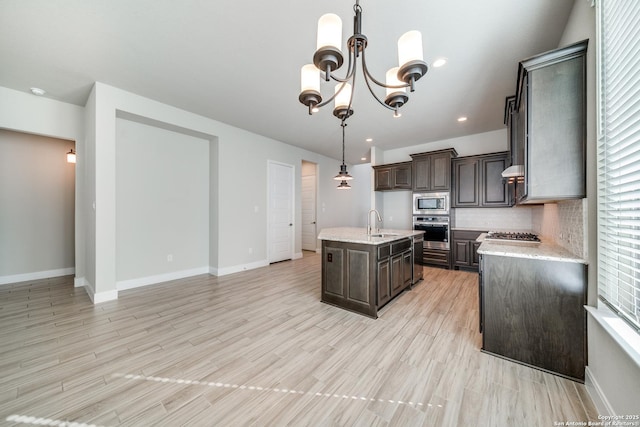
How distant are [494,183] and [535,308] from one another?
3.46m

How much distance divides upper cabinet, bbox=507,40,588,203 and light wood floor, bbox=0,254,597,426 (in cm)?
146

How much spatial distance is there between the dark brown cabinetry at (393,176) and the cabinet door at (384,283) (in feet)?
10.0

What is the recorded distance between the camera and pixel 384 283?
2.96m

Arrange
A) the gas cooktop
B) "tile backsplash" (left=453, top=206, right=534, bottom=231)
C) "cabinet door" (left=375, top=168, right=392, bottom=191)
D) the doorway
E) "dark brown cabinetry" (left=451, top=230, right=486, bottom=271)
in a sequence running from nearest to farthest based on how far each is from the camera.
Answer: the gas cooktop
"tile backsplash" (left=453, top=206, right=534, bottom=231)
"dark brown cabinetry" (left=451, top=230, right=486, bottom=271)
"cabinet door" (left=375, top=168, right=392, bottom=191)
the doorway

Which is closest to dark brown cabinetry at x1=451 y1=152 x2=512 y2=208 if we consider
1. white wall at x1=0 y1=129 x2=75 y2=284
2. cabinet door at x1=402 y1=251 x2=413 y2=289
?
cabinet door at x1=402 y1=251 x2=413 y2=289

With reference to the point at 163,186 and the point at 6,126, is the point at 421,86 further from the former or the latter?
the point at 6,126

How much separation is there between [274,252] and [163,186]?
265 cm

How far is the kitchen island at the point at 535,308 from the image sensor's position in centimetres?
173

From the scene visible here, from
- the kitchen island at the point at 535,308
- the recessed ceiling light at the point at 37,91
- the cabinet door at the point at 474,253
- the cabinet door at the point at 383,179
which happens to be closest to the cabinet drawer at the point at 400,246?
the kitchen island at the point at 535,308

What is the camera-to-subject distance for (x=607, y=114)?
140 cm

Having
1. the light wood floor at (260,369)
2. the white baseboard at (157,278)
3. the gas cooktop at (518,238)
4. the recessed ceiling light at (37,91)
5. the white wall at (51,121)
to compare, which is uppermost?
the recessed ceiling light at (37,91)

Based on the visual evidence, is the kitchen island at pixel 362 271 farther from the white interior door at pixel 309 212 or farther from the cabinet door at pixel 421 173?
the white interior door at pixel 309 212

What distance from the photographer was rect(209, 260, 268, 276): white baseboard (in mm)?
4527

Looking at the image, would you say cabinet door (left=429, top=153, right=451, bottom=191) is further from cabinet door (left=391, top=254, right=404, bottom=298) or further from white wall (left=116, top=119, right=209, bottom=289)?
white wall (left=116, top=119, right=209, bottom=289)
